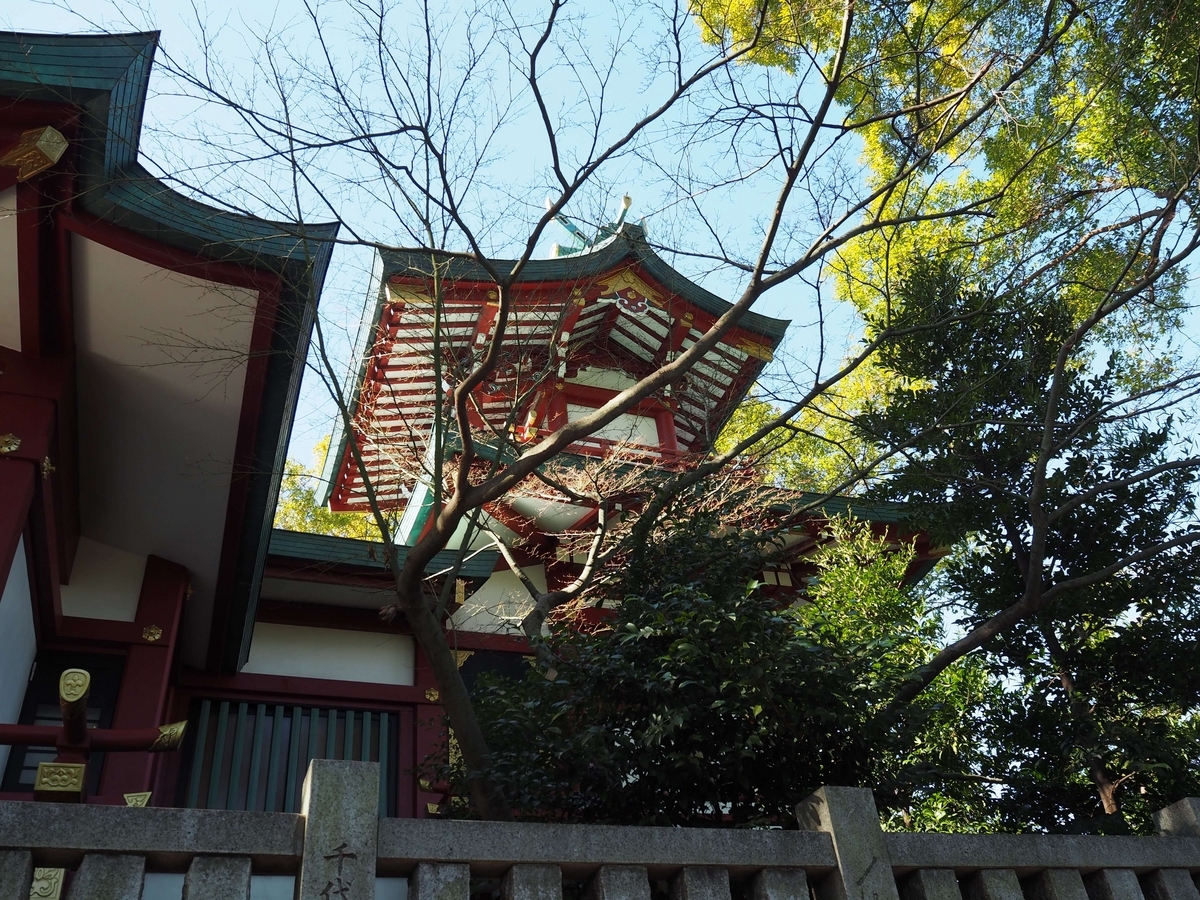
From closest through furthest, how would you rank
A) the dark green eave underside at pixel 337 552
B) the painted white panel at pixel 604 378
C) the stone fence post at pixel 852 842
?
1. the stone fence post at pixel 852 842
2. the dark green eave underside at pixel 337 552
3. the painted white panel at pixel 604 378

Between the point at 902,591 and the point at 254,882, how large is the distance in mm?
6873

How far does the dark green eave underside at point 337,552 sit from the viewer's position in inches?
298

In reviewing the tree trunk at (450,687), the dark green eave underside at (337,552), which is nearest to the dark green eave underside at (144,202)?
the dark green eave underside at (337,552)

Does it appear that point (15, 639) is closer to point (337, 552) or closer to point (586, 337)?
point (337, 552)

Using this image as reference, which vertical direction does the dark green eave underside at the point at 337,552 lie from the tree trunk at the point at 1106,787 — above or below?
above

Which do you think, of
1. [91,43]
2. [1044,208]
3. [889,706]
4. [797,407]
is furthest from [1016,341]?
[91,43]

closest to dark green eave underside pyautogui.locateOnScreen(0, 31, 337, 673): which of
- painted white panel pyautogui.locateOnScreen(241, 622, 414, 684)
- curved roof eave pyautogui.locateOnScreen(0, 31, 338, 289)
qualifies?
curved roof eave pyautogui.locateOnScreen(0, 31, 338, 289)

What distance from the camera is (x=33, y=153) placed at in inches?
185

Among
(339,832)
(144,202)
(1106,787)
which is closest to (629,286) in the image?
(144,202)

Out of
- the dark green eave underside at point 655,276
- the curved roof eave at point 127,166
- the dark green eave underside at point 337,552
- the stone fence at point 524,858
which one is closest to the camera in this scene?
the stone fence at point 524,858

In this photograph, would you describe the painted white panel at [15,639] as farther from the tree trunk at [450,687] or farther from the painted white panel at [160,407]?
the tree trunk at [450,687]

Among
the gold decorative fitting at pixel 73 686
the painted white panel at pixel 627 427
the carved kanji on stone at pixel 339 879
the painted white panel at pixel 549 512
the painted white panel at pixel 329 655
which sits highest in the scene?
the painted white panel at pixel 627 427

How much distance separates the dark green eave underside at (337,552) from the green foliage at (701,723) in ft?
9.36

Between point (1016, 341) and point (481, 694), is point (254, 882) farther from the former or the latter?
point (1016, 341)
